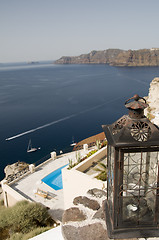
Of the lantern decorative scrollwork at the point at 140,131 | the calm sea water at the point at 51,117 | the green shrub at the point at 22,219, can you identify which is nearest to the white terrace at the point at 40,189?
the green shrub at the point at 22,219

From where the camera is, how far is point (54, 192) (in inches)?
504

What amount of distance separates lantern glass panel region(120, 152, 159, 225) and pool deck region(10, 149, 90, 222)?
8403 millimetres

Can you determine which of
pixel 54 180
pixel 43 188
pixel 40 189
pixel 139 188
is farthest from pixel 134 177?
pixel 54 180

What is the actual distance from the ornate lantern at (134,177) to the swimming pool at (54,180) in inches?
444

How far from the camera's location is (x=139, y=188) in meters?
2.58

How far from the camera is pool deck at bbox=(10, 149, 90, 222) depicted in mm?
11109

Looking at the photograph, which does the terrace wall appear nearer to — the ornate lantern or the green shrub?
the green shrub

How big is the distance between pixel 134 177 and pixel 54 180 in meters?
12.2

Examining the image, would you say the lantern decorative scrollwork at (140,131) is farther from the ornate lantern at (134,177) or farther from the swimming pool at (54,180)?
the swimming pool at (54,180)

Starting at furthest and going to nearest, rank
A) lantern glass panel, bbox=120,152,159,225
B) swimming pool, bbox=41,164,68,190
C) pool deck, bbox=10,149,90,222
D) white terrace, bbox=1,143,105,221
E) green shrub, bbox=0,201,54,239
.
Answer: swimming pool, bbox=41,164,68,190, pool deck, bbox=10,149,90,222, white terrace, bbox=1,143,105,221, green shrub, bbox=0,201,54,239, lantern glass panel, bbox=120,152,159,225

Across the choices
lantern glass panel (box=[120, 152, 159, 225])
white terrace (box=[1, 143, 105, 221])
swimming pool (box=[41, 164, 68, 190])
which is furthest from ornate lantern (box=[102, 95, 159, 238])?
swimming pool (box=[41, 164, 68, 190])

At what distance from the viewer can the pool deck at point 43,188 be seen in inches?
437

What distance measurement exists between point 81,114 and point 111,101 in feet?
40.6

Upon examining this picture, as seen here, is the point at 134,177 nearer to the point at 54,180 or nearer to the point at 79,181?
the point at 79,181
